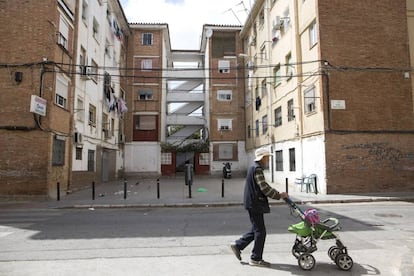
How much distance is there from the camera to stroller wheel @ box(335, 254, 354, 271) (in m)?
4.38

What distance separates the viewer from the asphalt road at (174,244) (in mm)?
4527

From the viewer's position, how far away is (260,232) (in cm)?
459

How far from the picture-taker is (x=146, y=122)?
2997 centimetres

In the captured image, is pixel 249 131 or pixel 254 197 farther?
pixel 249 131

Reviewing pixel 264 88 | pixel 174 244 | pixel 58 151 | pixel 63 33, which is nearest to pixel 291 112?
pixel 264 88

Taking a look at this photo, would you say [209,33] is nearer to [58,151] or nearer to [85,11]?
[85,11]

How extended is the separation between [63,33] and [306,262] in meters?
15.5

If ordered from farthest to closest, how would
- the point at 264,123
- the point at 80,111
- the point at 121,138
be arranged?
the point at 121,138
the point at 264,123
the point at 80,111

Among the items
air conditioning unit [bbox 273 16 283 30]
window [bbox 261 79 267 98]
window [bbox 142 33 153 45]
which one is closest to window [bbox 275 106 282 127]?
window [bbox 261 79 267 98]

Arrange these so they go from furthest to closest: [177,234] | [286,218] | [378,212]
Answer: [378,212] < [286,218] < [177,234]

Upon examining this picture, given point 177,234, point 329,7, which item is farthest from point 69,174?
point 329,7

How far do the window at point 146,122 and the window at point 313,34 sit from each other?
17370 millimetres

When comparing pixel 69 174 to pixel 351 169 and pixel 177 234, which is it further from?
pixel 351 169

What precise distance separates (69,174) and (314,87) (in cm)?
1295
